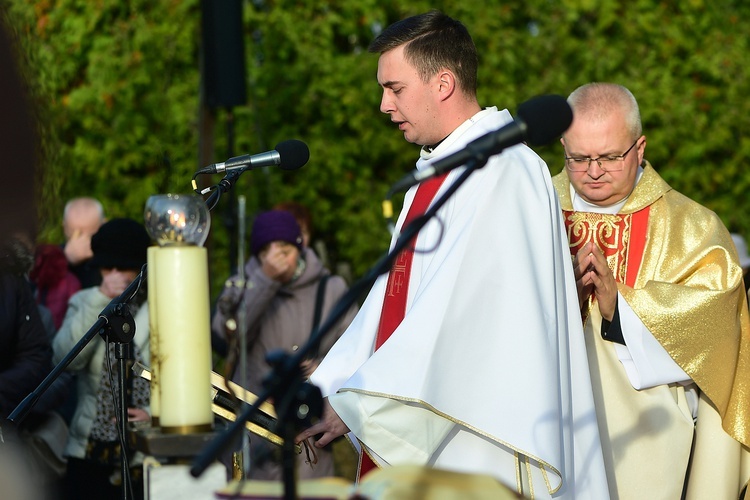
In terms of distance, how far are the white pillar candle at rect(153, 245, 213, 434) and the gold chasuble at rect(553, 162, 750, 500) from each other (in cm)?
261

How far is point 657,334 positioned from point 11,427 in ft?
9.28

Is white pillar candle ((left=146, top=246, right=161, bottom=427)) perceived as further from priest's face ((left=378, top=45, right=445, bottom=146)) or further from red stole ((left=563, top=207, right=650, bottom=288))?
red stole ((left=563, top=207, right=650, bottom=288))

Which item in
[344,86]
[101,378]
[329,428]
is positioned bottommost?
[101,378]

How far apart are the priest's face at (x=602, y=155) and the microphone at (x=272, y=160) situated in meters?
1.30

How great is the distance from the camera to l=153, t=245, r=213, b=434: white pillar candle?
204 cm

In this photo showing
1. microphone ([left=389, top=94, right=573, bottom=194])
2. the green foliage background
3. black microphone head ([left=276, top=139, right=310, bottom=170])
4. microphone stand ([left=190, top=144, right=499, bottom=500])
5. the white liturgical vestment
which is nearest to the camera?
microphone stand ([left=190, top=144, right=499, bottom=500])

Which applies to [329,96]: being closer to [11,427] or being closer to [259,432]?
[259,432]

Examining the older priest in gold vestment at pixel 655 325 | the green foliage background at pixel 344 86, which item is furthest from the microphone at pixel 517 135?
the green foliage background at pixel 344 86

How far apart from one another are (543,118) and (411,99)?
1540 millimetres

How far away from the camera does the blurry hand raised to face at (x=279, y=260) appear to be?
21.8ft

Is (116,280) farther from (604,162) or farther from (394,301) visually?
(604,162)

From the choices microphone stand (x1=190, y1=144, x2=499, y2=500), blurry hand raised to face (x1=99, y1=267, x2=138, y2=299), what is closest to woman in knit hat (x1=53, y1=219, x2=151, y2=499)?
blurry hand raised to face (x1=99, y1=267, x2=138, y2=299)

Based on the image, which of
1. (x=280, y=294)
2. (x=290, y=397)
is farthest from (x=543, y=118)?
(x=280, y=294)

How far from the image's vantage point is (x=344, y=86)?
1021 centimetres
